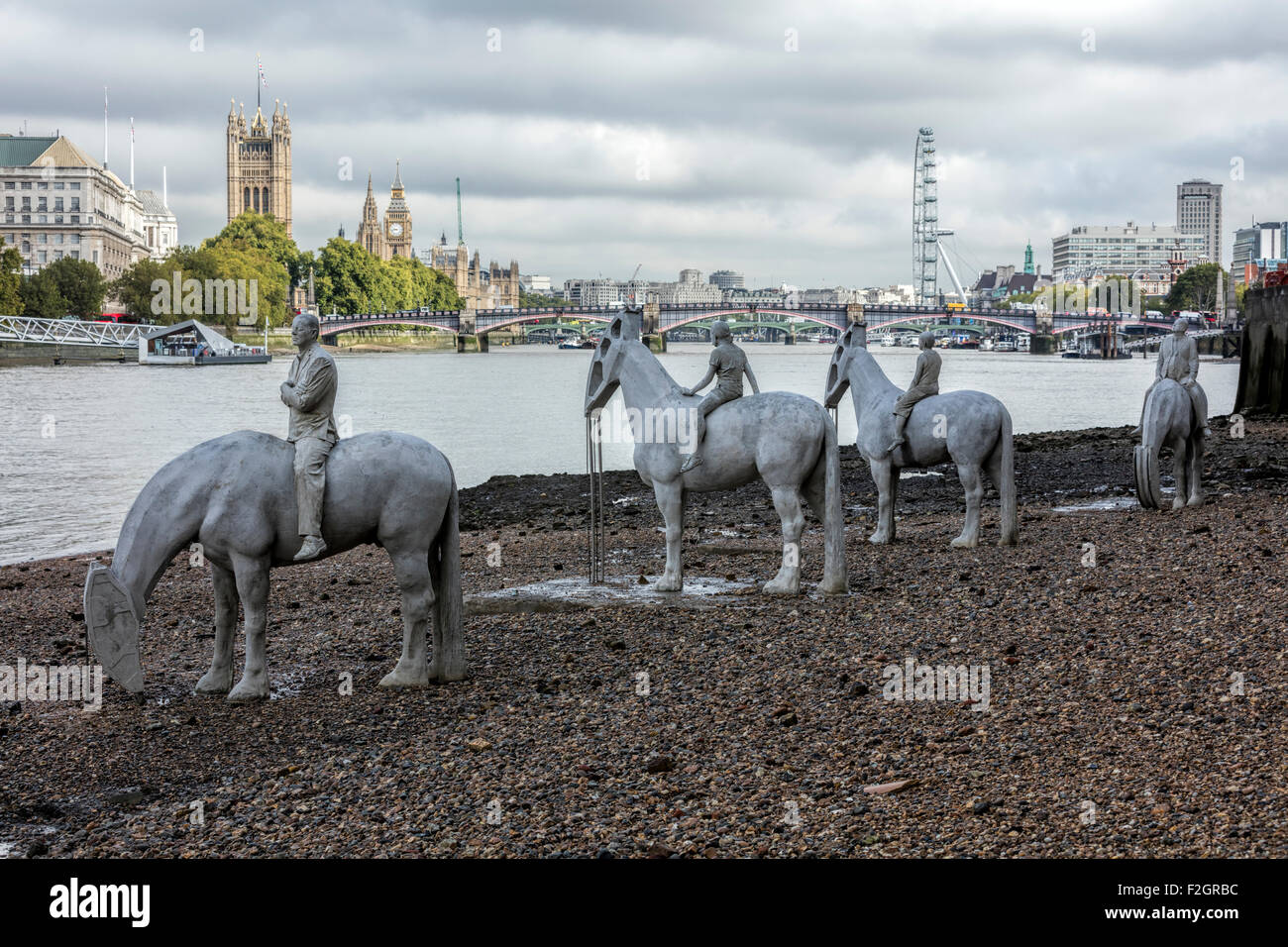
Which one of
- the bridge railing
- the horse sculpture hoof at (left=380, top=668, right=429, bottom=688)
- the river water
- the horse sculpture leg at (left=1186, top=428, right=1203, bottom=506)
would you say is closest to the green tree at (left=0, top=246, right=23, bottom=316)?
the bridge railing

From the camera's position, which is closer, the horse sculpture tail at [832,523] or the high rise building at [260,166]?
the horse sculpture tail at [832,523]

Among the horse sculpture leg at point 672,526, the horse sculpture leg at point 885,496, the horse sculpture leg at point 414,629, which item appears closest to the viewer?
the horse sculpture leg at point 414,629

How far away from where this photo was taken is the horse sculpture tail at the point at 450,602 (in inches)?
329

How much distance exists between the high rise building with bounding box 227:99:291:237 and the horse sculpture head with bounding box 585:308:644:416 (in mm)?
194431

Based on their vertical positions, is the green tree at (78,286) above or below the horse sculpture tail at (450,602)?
above

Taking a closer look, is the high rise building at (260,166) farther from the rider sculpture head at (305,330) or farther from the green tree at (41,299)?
the rider sculpture head at (305,330)

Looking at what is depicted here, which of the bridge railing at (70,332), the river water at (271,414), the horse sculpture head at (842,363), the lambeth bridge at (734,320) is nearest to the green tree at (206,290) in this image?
the bridge railing at (70,332)

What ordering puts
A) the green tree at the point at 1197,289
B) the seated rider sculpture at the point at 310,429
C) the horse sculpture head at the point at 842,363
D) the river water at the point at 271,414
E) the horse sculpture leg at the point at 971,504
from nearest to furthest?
the seated rider sculpture at the point at 310,429, the horse sculpture leg at the point at 971,504, the horse sculpture head at the point at 842,363, the river water at the point at 271,414, the green tree at the point at 1197,289

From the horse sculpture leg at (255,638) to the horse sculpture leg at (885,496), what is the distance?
6.35 metres

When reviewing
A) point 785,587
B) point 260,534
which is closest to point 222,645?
point 260,534

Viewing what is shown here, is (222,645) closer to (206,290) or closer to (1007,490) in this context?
(1007,490)

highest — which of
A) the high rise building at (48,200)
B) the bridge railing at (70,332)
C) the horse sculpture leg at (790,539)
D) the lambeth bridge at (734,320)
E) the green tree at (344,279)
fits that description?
the high rise building at (48,200)

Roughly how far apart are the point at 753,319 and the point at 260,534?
381 feet

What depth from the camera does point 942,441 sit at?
12.4 meters
